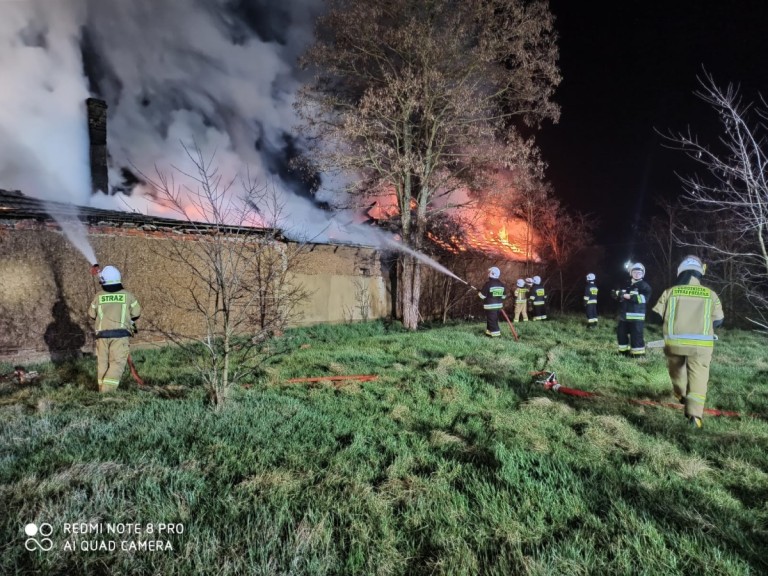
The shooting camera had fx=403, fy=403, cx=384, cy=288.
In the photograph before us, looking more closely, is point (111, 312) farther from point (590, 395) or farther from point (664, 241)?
point (664, 241)

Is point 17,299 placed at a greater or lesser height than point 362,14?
lesser

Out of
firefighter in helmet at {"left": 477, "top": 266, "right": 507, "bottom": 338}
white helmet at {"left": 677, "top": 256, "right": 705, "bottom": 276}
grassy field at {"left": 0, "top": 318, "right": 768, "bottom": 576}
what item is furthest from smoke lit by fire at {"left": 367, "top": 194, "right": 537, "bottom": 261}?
grassy field at {"left": 0, "top": 318, "right": 768, "bottom": 576}

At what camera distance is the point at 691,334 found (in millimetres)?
4895

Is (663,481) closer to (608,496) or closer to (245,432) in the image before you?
(608,496)

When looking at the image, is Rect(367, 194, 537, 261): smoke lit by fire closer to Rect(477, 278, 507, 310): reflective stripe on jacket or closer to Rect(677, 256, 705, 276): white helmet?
Rect(477, 278, 507, 310): reflective stripe on jacket

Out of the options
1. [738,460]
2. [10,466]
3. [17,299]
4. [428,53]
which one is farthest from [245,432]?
[428,53]

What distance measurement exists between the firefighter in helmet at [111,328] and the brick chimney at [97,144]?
11576 mm

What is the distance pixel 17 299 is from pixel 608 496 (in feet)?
31.6

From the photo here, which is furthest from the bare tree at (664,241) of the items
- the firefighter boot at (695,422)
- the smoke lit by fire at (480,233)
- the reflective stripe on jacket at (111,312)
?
the reflective stripe on jacket at (111,312)

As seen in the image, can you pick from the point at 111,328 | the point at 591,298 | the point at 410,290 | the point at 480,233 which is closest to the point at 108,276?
the point at 111,328

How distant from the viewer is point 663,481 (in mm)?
3053

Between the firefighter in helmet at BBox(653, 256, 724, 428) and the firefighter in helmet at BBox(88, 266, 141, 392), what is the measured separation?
281 inches

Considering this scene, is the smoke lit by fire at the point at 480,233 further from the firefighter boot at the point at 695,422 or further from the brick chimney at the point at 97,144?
the brick chimney at the point at 97,144

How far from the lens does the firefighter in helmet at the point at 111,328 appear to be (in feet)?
18.0
